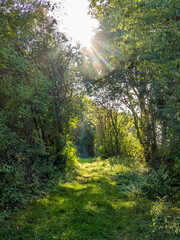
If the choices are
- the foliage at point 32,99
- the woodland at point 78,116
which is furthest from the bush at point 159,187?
the foliage at point 32,99

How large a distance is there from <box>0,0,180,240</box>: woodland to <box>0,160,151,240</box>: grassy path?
31 millimetres

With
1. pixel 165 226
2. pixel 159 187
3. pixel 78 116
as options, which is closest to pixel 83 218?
pixel 165 226

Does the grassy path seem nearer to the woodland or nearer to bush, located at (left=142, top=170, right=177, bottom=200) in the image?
the woodland

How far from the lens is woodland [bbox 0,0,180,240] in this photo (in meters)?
5.27

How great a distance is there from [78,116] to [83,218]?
10.3 m

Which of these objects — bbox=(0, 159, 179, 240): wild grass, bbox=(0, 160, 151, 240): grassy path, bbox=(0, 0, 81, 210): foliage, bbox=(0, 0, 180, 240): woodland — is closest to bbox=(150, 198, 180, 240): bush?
bbox=(0, 0, 180, 240): woodland

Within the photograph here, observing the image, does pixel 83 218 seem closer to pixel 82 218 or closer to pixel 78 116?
pixel 82 218

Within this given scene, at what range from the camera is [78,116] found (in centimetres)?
1595

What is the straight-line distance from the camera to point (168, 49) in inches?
199

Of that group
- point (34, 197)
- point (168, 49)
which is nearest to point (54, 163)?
point (34, 197)

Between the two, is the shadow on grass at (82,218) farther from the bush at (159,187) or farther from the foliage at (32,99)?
the foliage at (32,99)

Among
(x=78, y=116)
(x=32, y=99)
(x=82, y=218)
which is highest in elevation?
(x=78, y=116)

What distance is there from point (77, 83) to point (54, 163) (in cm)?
687

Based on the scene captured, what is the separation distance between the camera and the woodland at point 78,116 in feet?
17.3
